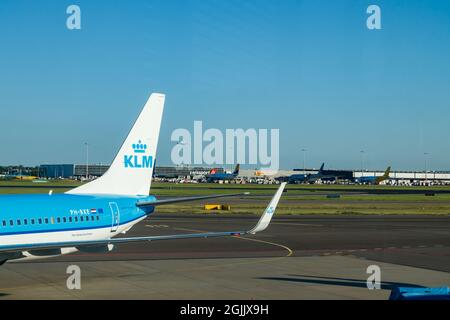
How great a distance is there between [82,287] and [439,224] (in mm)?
45245

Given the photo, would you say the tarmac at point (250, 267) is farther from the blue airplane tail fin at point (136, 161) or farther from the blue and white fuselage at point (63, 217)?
the blue airplane tail fin at point (136, 161)

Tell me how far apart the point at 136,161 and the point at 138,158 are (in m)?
0.20

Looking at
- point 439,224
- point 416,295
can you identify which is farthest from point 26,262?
point 439,224

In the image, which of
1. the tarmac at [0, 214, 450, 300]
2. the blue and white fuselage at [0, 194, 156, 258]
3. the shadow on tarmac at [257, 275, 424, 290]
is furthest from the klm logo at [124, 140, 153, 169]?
the shadow on tarmac at [257, 275, 424, 290]

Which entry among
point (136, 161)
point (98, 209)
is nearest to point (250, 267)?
point (136, 161)

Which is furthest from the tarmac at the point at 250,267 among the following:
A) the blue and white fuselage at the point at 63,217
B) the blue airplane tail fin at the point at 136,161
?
the blue airplane tail fin at the point at 136,161

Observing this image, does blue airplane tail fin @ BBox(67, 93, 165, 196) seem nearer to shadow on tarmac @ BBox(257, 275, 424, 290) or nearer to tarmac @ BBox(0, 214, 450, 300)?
tarmac @ BBox(0, 214, 450, 300)

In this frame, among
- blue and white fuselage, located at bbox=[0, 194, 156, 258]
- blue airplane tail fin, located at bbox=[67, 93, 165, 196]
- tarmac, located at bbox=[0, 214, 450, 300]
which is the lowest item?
tarmac, located at bbox=[0, 214, 450, 300]

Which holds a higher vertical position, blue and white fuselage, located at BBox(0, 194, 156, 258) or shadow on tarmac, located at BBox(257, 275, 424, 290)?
blue and white fuselage, located at BBox(0, 194, 156, 258)

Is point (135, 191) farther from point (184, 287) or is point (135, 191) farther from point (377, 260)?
point (377, 260)

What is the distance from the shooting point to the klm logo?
1379 inches

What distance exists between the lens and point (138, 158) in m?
35.4

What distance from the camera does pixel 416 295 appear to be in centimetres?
2067

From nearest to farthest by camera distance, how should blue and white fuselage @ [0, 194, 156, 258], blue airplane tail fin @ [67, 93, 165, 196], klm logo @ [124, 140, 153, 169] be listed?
blue and white fuselage @ [0, 194, 156, 258] → blue airplane tail fin @ [67, 93, 165, 196] → klm logo @ [124, 140, 153, 169]
